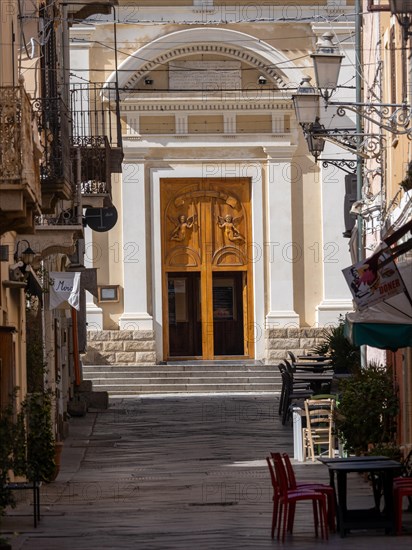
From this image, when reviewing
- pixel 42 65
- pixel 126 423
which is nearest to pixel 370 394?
pixel 42 65

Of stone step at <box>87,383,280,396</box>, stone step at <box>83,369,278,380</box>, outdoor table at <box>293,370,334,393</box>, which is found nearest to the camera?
outdoor table at <box>293,370,334,393</box>

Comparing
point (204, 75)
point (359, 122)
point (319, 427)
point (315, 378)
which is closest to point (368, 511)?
point (319, 427)

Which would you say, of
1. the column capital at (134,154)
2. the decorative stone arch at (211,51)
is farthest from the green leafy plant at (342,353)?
the decorative stone arch at (211,51)

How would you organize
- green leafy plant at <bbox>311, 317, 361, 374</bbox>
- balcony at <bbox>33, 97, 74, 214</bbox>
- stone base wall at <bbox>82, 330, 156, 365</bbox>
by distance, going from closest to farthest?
balcony at <bbox>33, 97, 74, 214</bbox>, green leafy plant at <bbox>311, 317, 361, 374</bbox>, stone base wall at <bbox>82, 330, 156, 365</bbox>

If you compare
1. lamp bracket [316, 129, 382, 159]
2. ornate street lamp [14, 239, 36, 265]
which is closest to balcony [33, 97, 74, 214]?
ornate street lamp [14, 239, 36, 265]

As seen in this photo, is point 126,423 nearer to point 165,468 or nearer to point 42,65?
point 165,468

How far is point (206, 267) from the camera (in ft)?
133

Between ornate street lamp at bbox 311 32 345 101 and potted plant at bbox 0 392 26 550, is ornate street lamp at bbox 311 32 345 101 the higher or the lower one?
the higher one

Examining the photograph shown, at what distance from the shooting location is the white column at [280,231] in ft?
130

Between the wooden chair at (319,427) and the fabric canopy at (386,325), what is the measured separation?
6725 millimetres

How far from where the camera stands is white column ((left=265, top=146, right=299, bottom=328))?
39.6 m

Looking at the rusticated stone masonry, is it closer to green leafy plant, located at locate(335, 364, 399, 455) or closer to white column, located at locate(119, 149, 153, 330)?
white column, located at locate(119, 149, 153, 330)

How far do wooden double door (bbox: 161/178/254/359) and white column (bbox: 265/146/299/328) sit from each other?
71cm

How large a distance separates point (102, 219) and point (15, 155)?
17527 mm
